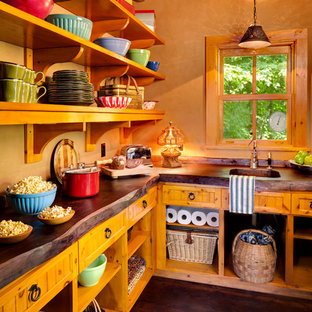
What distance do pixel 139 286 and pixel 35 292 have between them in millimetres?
1440

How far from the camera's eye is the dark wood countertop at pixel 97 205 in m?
1.20

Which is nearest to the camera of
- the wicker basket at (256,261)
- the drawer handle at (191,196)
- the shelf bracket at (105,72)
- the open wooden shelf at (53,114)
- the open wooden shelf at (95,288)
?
the open wooden shelf at (53,114)

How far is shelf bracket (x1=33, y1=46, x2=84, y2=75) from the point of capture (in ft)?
6.25

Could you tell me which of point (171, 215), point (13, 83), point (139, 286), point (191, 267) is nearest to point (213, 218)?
point (171, 215)

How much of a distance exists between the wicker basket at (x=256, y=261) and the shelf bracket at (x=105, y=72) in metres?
1.59

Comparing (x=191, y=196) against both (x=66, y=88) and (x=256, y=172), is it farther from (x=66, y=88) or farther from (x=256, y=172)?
(x=66, y=88)

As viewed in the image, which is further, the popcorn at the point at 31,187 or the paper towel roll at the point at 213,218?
the paper towel roll at the point at 213,218

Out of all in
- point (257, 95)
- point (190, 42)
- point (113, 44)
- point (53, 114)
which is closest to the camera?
point (53, 114)

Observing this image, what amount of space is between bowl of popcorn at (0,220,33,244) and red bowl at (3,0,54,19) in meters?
0.92

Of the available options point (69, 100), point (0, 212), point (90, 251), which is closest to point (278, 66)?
point (69, 100)

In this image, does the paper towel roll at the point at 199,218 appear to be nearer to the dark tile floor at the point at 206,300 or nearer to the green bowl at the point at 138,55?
the dark tile floor at the point at 206,300

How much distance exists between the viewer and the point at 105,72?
8.49 feet

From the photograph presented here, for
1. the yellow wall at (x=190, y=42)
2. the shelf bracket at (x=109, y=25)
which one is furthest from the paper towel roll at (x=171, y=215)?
the shelf bracket at (x=109, y=25)

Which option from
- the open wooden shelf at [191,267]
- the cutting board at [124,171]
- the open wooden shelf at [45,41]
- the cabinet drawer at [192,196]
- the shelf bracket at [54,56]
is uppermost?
the open wooden shelf at [45,41]
